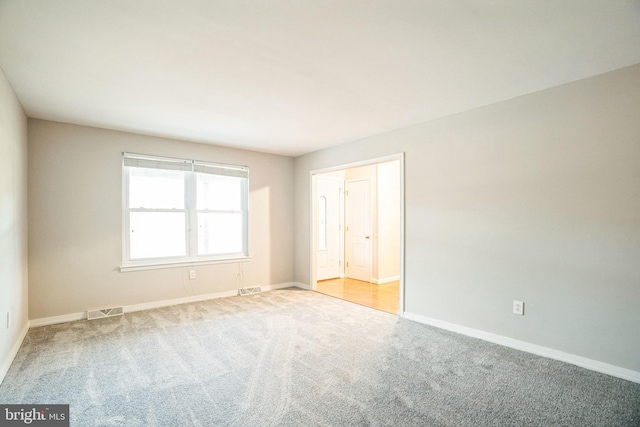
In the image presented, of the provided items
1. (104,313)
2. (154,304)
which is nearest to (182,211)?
(154,304)

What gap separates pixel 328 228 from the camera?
661 centimetres

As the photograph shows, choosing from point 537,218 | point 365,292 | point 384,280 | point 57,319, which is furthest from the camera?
point 384,280

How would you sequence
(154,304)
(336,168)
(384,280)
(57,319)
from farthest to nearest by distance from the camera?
(384,280), (336,168), (154,304), (57,319)

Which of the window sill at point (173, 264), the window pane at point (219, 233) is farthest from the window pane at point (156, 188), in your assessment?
the window sill at point (173, 264)

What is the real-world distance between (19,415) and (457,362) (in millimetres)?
3260

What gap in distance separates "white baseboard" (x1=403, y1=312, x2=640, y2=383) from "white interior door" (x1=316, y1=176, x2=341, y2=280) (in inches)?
114

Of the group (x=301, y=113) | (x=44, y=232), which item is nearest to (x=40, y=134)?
(x=44, y=232)

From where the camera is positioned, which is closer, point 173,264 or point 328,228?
point 173,264

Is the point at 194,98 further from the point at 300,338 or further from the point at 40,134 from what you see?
the point at 300,338

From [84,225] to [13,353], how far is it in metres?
1.64

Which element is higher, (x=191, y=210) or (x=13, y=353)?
(x=191, y=210)

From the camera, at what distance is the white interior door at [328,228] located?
6.52m

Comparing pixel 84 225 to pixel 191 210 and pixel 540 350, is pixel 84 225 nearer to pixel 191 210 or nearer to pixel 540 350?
pixel 191 210

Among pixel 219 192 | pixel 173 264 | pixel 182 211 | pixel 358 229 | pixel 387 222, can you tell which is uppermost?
pixel 219 192
